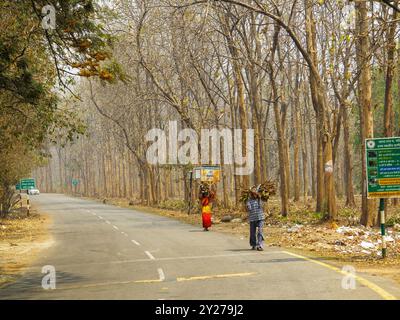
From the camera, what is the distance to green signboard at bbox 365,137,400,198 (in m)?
15.4

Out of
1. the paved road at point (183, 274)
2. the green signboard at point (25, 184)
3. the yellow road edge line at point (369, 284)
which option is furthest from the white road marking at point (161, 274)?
the green signboard at point (25, 184)

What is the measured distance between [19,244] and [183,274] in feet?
44.3

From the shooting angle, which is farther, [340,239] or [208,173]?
[208,173]

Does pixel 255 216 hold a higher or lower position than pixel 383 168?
lower

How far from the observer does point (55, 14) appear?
45.3 feet

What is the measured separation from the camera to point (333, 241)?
66.5 ft

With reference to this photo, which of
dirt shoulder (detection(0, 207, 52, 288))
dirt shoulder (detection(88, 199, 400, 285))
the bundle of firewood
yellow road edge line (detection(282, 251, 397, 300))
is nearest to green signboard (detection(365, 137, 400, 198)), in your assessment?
dirt shoulder (detection(88, 199, 400, 285))

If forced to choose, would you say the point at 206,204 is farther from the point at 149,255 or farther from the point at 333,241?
the point at 149,255

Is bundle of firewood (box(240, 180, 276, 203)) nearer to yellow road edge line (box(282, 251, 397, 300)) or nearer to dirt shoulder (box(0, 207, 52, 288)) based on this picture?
yellow road edge line (box(282, 251, 397, 300))

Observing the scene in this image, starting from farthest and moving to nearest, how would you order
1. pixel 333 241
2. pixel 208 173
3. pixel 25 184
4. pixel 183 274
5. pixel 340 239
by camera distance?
1. pixel 25 184
2. pixel 208 173
3. pixel 340 239
4. pixel 333 241
5. pixel 183 274

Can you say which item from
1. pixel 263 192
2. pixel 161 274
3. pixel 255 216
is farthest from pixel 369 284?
pixel 263 192

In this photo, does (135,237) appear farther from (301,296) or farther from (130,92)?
(130,92)

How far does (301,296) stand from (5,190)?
32.2 m

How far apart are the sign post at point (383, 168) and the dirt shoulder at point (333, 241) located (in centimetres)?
98
